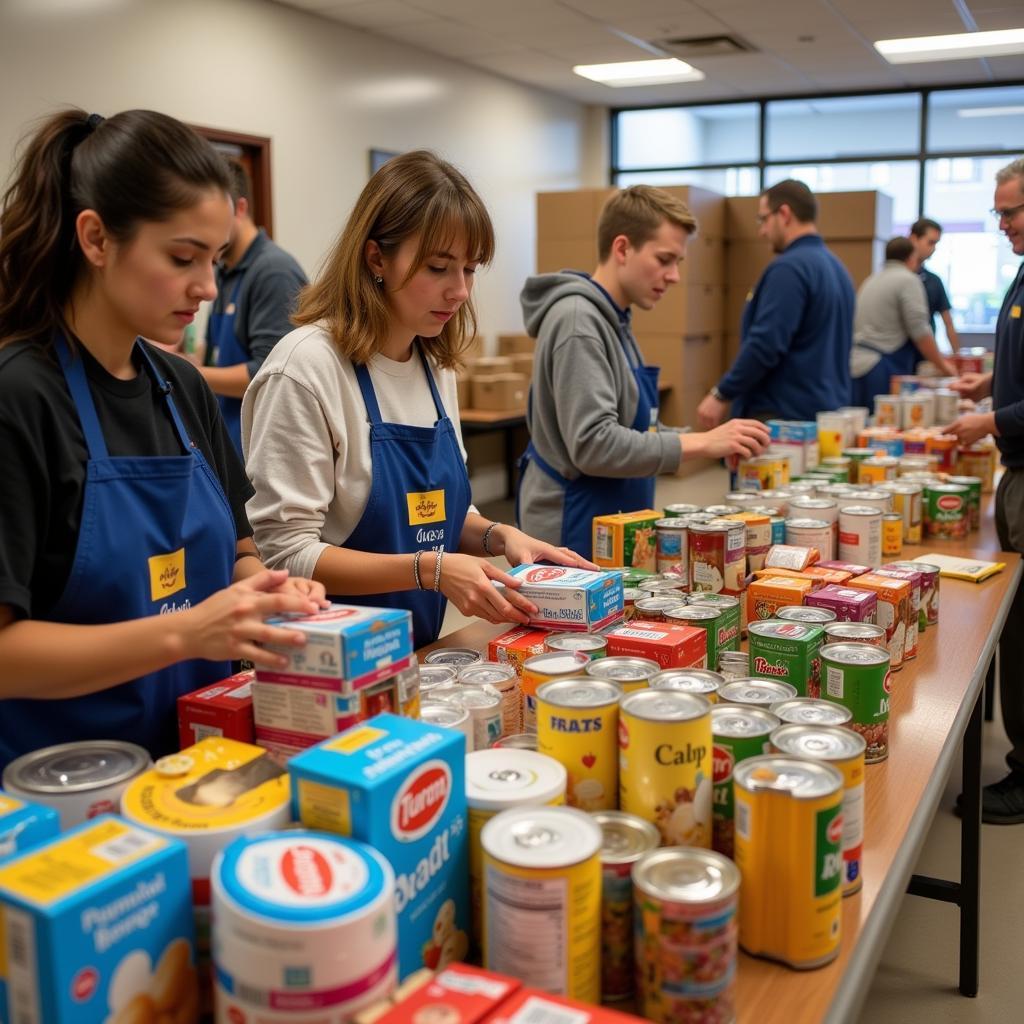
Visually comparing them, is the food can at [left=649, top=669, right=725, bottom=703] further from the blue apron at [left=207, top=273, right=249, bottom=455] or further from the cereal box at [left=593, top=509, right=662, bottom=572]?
the blue apron at [left=207, top=273, right=249, bottom=455]

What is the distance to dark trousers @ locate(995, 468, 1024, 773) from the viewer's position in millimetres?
3162

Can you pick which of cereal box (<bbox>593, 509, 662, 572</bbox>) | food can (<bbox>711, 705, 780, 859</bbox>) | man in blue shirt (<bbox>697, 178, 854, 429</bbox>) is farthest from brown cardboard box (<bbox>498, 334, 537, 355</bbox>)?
food can (<bbox>711, 705, 780, 859</bbox>)

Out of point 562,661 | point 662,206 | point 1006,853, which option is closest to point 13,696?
point 562,661

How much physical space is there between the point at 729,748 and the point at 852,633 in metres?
0.59

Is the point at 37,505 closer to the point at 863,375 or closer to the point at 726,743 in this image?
the point at 726,743

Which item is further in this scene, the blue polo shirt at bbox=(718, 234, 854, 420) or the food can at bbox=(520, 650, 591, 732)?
the blue polo shirt at bbox=(718, 234, 854, 420)

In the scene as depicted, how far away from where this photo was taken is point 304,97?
6676 millimetres

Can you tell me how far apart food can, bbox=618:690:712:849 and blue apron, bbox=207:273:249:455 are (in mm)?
2891

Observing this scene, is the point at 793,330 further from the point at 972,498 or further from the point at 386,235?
the point at 386,235

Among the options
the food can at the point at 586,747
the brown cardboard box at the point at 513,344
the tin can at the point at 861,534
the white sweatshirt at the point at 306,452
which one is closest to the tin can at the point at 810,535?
the tin can at the point at 861,534

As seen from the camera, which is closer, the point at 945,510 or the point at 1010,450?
the point at 945,510

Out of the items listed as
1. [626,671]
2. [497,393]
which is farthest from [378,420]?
[497,393]

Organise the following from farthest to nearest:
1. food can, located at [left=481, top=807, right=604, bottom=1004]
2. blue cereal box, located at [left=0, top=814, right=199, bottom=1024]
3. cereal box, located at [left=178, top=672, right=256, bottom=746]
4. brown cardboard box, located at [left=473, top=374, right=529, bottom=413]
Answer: brown cardboard box, located at [left=473, top=374, right=529, bottom=413] < cereal box, located at [left=178, top=672, right=256, bottom=746] < food can, located at [left=481, top=807, right=604, bottom=1004] < blue cereal box, located at [left=0, top=814, right=199, bottom=1024]

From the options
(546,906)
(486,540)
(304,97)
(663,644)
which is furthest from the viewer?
(304,97)
